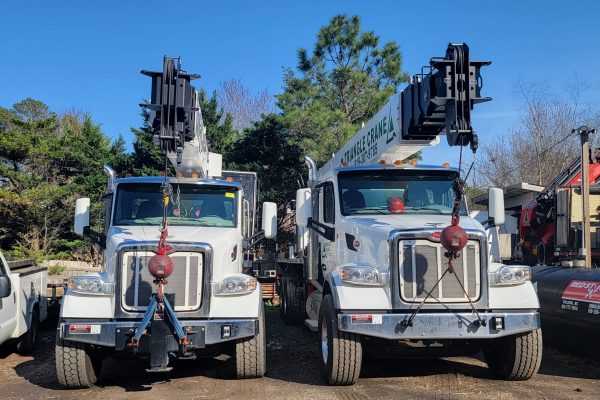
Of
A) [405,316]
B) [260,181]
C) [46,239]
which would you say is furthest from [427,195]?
[46,239]

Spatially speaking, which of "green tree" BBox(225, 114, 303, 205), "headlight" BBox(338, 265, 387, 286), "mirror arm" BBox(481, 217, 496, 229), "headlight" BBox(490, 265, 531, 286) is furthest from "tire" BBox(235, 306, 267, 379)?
"green tree" BBox(225, 114, 303, 205)

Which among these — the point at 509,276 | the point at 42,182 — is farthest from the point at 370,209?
the point at 42,182

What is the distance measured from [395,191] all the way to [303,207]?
1.28 metres

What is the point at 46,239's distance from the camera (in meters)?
21.2

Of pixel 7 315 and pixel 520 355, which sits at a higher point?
pixel 7 315

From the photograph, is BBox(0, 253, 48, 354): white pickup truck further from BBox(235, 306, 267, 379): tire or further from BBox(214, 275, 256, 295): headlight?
BBox(235, 306, 267, 379): tire

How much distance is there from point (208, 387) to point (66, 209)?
56.7 ft

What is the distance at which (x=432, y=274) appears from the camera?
6.23m

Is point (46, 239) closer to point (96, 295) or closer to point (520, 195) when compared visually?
point (96, 295)

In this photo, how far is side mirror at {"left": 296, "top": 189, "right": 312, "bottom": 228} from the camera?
7.92m

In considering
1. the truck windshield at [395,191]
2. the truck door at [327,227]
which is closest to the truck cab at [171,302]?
the truck door at [327,227]

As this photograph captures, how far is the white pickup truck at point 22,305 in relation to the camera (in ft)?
24.9

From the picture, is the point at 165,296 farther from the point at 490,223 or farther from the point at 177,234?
the point at 490,223

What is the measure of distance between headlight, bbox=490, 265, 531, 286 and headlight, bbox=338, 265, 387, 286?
1216mm
